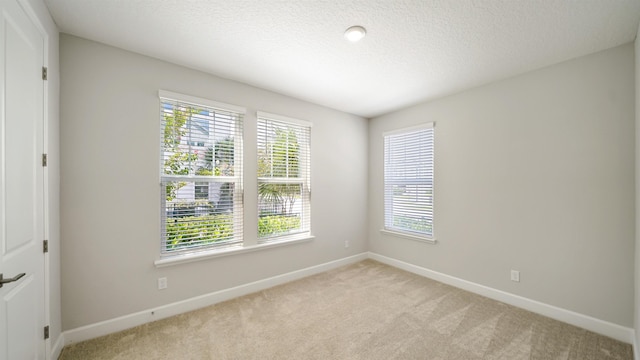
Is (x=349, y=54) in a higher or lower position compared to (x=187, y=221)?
higher

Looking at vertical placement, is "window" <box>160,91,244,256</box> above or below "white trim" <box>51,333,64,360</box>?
above

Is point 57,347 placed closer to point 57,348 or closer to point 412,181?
point 57,348

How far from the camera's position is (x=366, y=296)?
120 inches

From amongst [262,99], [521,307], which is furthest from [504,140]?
[262,99]

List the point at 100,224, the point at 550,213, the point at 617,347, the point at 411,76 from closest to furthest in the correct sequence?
the point at 617,347
the point at 100,224
the point at 550,213
the point at 411,76

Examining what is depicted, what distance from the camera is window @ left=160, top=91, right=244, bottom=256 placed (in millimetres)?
2613

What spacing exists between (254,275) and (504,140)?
11.0 feet

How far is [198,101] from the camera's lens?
9.02 ft

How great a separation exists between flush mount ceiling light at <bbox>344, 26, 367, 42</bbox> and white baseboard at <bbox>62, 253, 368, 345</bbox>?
2.86 m

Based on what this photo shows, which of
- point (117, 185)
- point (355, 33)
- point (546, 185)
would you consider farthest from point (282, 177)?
point (546, 185)

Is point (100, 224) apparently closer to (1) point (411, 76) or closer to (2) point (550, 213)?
(1) point (411, 76)

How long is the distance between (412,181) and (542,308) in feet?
6.64

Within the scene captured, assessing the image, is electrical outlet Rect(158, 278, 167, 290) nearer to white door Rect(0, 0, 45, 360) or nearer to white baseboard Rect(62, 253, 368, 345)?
white baseboard Rect(62, 253, 368, 345)

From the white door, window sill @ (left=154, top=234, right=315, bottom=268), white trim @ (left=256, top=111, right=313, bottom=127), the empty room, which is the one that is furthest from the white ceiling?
window sill @ (left=154, top=234, right=315, bottom=268)
